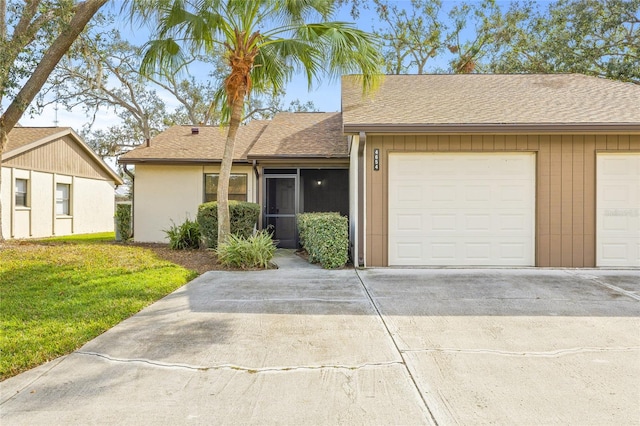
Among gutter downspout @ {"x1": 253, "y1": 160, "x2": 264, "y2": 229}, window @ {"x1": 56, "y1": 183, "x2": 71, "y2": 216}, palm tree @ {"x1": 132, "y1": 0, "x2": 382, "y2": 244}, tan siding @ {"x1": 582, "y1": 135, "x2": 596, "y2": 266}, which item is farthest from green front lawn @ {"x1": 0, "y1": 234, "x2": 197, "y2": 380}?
window @ {"x1": 56, "y1": 183, "x2": 71, "y2": 216}

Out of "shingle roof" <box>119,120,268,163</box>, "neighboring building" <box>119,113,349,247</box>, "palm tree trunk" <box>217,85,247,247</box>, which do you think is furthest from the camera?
"shingle roof" <box>119,120,268,163</box>

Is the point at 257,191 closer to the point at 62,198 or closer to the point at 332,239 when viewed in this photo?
the point at 332,239

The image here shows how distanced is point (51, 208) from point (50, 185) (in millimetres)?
975

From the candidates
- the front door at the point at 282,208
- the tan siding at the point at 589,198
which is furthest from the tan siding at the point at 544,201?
the front door at the point at 282,208

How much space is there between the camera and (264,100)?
26.4 metres

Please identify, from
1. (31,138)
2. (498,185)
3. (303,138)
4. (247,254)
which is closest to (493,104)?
(498,185)

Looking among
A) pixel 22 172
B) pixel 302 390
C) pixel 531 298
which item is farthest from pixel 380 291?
pixel 22 172

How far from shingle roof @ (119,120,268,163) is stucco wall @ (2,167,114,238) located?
5.55 metres

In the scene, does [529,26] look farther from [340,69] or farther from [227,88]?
[227,88]

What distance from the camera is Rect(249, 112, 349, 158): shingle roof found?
10.9 metres

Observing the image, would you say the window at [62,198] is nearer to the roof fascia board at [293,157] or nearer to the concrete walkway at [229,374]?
the roof fascia board at [293,157]

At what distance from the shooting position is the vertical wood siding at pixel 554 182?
7766 mm

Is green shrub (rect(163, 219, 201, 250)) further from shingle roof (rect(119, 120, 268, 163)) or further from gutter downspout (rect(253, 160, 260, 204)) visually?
shingle roof (rect(119, 120, 268, 163))

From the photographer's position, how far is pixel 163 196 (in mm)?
12562
